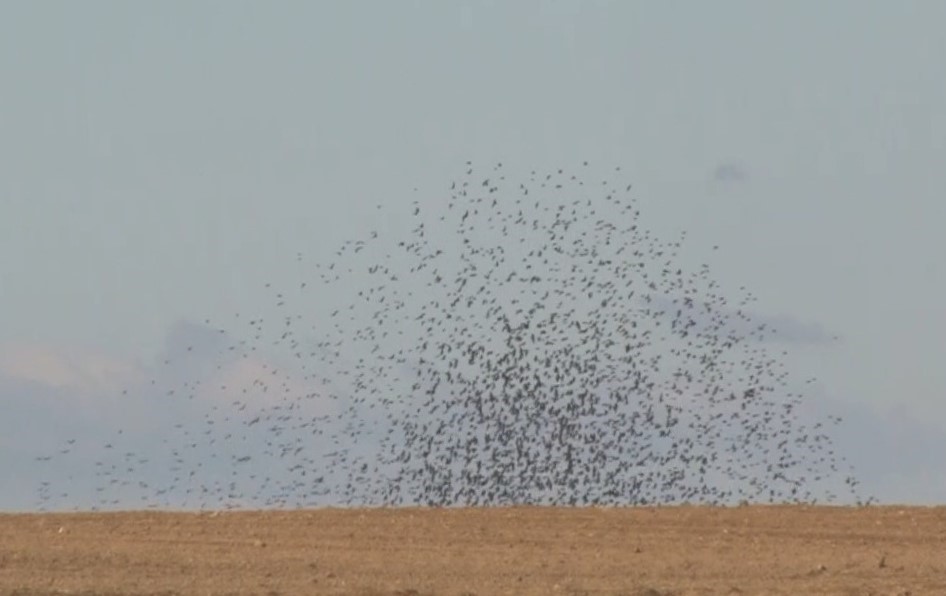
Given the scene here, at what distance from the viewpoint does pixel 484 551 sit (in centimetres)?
2256

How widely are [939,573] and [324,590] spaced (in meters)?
6.69

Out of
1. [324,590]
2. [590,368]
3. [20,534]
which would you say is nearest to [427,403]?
[590,368]

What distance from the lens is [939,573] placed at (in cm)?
2175

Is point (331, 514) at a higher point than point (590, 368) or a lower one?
lower

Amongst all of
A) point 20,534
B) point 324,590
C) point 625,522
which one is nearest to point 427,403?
point 625,522

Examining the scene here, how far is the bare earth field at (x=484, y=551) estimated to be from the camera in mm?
20266

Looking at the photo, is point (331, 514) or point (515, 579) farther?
point (331, 514)

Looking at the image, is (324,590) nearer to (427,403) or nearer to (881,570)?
(881,570)

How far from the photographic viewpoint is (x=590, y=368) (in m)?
28.3

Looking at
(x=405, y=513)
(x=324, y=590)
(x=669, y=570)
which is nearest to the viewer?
(x=324, y=590)

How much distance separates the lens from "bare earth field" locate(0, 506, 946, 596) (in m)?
20.3

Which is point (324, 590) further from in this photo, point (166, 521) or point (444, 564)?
point (166, 521)

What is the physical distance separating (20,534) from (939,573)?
10.3m

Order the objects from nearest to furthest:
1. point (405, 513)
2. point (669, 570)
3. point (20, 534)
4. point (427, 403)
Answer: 1. point (669, 570)
2. point (20, 534)
3. point (405, 513)
4. point (427, 403)
